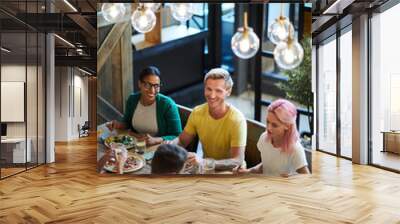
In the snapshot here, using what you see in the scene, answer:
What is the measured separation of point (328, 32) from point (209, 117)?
205 inches

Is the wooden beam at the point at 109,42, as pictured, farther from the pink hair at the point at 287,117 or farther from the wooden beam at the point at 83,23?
the pink hair at the point at 287,117

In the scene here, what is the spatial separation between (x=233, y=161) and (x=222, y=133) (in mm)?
471

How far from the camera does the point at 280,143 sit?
6457 millimetres

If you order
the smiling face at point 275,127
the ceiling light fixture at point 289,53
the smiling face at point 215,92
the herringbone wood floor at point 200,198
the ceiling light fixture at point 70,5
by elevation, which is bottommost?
the herringbone wood floor at point 200,198

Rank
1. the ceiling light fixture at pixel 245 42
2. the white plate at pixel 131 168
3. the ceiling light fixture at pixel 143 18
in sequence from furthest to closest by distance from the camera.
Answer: the white plate at pixel 131 168 → the ceiling light fixture at pixel 143 18 → the ceiling light fixture at pixel 245 42

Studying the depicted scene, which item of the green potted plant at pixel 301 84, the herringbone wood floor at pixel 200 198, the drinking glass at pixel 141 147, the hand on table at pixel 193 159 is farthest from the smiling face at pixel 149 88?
the green potted plant at pixel 301 84

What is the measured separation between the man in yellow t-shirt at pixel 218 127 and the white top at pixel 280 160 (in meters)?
0.38

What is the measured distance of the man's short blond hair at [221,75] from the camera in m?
6.48

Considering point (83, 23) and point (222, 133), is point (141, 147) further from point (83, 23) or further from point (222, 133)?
point (83, 23)

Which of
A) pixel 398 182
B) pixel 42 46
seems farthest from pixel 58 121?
pixel 398 182

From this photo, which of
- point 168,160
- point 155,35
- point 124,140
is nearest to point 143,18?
point 155,35

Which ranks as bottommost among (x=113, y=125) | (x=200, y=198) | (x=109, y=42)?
(x=200, y=198)

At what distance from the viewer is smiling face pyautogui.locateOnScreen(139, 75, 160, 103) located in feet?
21.5

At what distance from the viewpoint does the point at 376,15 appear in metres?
8.21
